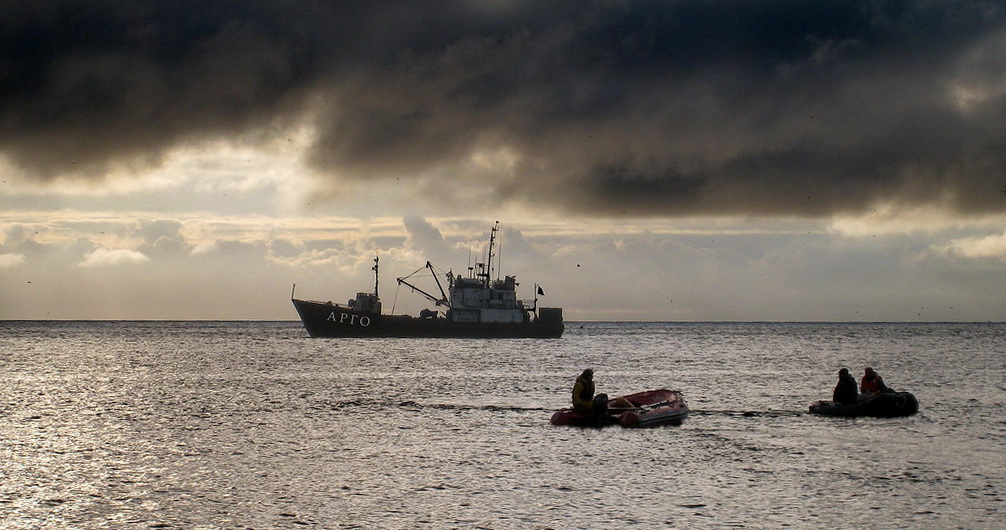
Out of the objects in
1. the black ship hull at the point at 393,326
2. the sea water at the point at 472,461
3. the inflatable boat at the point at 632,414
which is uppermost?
the black ship hull at the point at 393,326

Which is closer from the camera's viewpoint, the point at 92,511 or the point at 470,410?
the point at 92,511

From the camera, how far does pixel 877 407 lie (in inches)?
1312

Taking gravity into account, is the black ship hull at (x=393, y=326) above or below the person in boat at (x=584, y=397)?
above

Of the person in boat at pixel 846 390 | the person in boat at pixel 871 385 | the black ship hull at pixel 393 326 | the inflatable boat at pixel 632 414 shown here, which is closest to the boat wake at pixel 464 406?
the inflatable boat at pixel 632 414

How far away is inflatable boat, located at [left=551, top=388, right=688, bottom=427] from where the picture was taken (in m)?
31.0

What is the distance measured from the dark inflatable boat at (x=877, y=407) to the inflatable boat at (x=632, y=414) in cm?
548

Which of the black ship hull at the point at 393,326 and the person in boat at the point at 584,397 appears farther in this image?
the black ship hull at the point at 393,326

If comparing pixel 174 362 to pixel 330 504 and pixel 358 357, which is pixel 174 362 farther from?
pixel 330 504

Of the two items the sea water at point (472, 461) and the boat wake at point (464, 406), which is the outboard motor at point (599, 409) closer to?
the sea water at point (472, 461)

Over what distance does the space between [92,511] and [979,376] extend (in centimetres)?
5865

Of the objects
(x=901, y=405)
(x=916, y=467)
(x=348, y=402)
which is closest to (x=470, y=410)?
(x=348, y=402)

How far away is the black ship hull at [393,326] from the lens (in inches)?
3989

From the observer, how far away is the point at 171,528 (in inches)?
665

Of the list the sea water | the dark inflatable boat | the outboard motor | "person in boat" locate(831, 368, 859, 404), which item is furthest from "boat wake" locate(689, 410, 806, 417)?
the outboard motor
